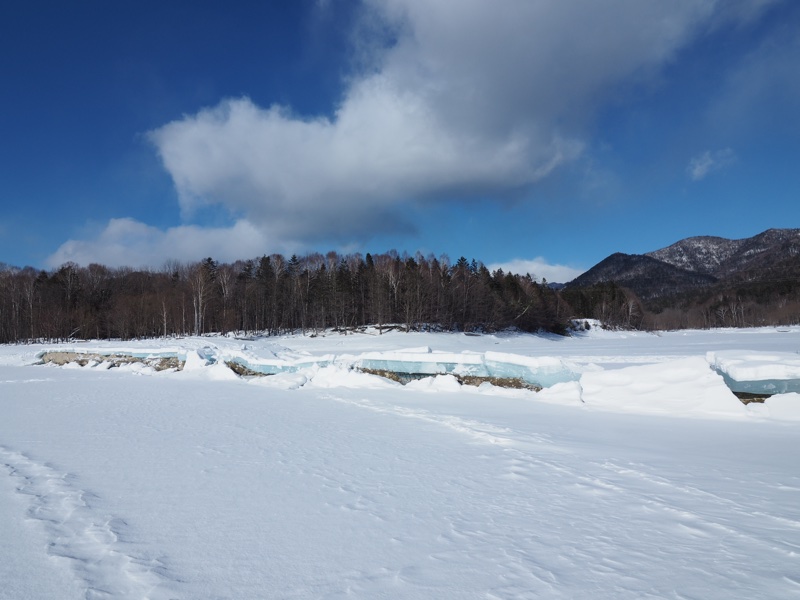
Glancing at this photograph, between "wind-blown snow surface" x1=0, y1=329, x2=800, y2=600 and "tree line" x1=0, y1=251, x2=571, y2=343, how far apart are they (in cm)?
3823

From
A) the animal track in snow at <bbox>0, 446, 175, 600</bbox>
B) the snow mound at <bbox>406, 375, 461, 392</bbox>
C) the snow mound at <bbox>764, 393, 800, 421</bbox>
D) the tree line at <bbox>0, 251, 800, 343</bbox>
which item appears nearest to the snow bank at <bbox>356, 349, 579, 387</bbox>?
the snow mound at <bbox>406, 375, 461, 392</bbox>

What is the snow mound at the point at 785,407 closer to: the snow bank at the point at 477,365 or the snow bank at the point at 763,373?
the snow bank at the point at 763,373

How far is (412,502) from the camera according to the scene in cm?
452

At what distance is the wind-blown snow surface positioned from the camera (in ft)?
9.52

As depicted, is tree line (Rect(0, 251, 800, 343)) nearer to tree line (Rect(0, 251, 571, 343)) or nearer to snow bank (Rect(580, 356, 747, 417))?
tree line (Rect(0, 251, 571, 343))

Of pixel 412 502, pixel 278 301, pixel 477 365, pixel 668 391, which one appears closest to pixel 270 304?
pixel 278 301

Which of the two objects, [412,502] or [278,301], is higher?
[278,301]

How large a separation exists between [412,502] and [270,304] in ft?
172

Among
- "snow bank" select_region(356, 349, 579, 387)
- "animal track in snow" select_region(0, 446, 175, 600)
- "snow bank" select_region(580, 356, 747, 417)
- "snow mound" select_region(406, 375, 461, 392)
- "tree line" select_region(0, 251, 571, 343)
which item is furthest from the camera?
"tree line" select_region(0, 251, 571, 343)

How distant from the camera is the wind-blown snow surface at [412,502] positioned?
2902 mm

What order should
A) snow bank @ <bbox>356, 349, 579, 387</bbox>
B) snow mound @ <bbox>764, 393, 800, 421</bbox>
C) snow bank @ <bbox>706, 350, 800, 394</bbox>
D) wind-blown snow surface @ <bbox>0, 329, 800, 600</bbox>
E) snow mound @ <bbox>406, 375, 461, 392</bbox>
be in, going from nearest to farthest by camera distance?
wind-blown snow surface @ <bbox>0, 329, 800, 600</bbox> < snow mound @ <bbox>764, 393, 800, 421</bbox> < snow bank @ <bbox>706, 350, 800, 394</bbox> < snow bank @ <bbox>356, 349, 579, 387</bbox> < snow mound @ <bbox>406, 375, 461, 392</bbox>

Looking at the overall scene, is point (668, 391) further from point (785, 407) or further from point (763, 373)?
point (763, 373)

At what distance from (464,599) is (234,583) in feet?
4.80

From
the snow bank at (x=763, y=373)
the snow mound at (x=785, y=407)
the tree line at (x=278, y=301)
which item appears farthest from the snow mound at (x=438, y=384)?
the tree line at (x=278, y=301)
